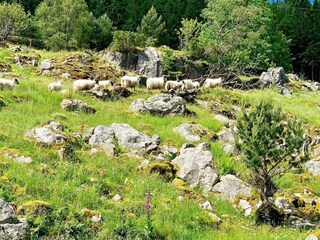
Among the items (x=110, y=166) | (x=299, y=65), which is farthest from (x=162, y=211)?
(x=299, y=65)

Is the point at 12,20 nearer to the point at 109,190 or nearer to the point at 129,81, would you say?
the point at 129,81

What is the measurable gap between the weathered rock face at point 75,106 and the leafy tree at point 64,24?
31978 mm

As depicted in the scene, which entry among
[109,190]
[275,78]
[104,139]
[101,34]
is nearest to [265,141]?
[109,190]

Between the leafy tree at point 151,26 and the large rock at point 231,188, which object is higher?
the leafy tree at point 151,26

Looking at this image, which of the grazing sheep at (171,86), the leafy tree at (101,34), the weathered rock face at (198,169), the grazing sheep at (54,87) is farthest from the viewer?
the leafy tree at (101,34)

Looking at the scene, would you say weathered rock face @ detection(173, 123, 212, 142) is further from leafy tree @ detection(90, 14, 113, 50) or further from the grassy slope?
leafy tree @ detection(90, 14, 113, 50)

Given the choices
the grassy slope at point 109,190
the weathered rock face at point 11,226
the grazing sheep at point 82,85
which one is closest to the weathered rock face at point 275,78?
the grazing sheep at point 82,85

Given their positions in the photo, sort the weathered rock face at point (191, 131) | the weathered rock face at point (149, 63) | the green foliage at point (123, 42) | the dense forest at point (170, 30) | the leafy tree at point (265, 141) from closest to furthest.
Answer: the leafy tree at point (265, 141) → the weathered rock face at point (191, 131) → the weathered rock face at point (149, 63) → the green foliage at point (123, 42) → the dense forest at point (170, 30)

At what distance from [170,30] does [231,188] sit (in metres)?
57.5

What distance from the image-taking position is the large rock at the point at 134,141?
12.8m

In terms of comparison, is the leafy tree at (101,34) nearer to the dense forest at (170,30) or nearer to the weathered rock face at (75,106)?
the dense forest at (170,30)

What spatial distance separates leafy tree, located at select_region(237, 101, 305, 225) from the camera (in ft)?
32.7

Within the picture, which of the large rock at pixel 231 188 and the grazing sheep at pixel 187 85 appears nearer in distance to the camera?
the large rock at pixel 231 188

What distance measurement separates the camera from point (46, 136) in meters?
10.9
